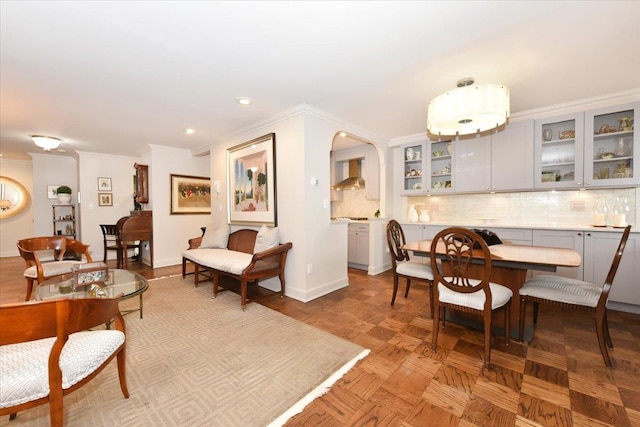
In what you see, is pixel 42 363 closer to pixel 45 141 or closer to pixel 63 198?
pixel 45 141

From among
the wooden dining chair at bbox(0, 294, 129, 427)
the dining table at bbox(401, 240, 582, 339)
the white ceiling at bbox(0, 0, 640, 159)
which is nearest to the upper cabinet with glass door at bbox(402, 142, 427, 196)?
the white ceiling at bbox(0, 0, 640, 159)

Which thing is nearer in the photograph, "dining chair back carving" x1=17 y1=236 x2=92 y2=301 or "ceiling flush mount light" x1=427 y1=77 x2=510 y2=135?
"ceiling flush mount light" x1=427 y1=77 x2=510 y2=135

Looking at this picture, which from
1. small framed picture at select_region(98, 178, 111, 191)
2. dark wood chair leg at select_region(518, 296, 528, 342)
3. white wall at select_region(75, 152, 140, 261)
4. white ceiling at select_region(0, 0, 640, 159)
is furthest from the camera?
small framed picture at select_region(98, 178, 111, 191)

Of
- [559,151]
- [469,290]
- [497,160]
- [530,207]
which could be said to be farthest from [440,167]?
[469,290]

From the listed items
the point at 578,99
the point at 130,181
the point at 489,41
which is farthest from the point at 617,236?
the point at 130,181

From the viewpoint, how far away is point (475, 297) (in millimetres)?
1999

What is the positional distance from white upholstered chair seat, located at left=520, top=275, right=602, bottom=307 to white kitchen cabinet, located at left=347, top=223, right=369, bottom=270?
264 cm

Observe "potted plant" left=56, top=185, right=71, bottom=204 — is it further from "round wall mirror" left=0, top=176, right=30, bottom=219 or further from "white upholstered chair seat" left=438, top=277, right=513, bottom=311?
"white upholstered chair seat" left=438, top=277, right=513, bottom=311

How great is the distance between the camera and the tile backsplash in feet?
10.9

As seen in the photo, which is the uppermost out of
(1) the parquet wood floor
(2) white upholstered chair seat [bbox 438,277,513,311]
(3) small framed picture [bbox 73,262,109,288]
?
(3) small framed picture [bbox 73,262,109,288]

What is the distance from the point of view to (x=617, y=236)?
9.58 ft

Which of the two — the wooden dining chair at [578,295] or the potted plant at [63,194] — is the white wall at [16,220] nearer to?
the potted plant at [63,194]

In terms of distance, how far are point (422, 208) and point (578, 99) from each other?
2.43 metres

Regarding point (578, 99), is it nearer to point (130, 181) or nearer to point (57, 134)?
point (57, 134)
